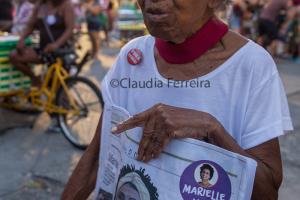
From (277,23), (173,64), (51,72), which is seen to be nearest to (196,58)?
(173,64)

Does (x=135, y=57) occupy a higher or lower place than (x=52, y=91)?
higher

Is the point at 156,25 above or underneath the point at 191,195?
above

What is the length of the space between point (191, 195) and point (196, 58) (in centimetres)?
36

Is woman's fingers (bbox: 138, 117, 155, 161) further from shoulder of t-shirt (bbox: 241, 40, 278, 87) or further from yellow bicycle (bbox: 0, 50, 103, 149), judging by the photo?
yellow bicycle (bbox: 0, 50, 103, 149)

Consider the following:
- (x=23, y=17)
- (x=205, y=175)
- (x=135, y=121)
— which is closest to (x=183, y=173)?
(x=205, y=175)

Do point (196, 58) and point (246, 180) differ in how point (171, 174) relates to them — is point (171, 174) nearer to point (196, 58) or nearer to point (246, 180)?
point (246, 180)

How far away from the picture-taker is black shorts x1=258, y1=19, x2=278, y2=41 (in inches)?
383

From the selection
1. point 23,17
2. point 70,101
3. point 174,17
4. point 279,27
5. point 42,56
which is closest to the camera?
point 174,17

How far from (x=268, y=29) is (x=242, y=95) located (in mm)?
8987

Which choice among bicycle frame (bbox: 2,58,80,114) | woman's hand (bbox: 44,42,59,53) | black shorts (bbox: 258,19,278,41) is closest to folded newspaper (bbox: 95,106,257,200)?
bicycle frame (bbox: 2,58,80,114)

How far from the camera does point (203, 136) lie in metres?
1.13

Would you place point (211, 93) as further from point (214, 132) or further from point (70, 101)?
point (70, 101)

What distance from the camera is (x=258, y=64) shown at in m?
1.20

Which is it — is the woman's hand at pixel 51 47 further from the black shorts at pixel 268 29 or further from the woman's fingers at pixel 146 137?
the black shorts at pixel 268 29
